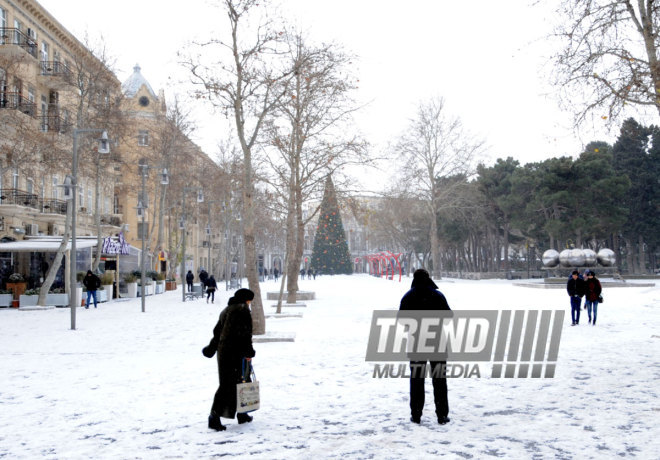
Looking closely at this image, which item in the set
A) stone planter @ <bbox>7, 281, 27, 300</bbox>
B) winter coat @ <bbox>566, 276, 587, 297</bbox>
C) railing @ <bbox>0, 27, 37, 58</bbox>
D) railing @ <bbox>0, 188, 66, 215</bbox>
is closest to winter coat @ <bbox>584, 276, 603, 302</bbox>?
winter coat @ <bbox>566, 276, 587, 297</bbox>

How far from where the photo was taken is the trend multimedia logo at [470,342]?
22.4ft

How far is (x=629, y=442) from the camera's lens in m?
6.07

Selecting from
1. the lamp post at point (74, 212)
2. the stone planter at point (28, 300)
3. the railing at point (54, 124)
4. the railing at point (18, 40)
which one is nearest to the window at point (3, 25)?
the railing at point (18, 40)

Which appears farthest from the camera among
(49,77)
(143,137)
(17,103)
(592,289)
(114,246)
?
(143,137)

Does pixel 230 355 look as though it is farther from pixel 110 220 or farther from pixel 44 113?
pixel 110 220

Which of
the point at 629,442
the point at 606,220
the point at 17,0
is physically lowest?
the point at 629,442

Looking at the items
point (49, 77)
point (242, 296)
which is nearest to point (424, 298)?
point (242, 296)

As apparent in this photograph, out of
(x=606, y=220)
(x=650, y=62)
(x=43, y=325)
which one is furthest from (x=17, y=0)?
(x=606, y=220)

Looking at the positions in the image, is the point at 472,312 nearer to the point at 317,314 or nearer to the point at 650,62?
the point at 317,314

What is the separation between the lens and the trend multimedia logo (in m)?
6.82

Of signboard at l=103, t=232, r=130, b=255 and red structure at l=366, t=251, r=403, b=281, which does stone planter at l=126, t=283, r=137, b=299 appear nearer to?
signboard at l=103, t=232, r=130, b=255

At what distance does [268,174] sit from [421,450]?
913 inches

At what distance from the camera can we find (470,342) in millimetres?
13773

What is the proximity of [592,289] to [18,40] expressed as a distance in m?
29.4
